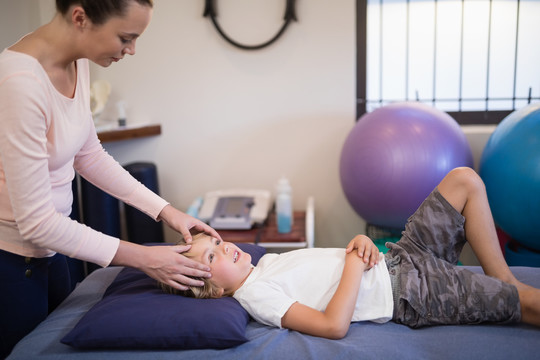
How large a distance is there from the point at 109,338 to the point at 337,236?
1792mm

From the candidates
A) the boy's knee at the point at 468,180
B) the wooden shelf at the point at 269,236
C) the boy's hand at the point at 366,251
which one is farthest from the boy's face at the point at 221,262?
the wooden shelf at the point at 269,236

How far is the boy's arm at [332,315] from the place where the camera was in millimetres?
1316

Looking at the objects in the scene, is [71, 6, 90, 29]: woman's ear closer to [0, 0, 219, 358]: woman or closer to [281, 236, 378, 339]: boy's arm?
[0, 0, 219, 358]: woman

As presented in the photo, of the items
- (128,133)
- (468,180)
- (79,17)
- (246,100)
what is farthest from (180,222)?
(246,100)

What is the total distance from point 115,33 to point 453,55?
2.13m

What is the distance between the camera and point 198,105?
2877 mm

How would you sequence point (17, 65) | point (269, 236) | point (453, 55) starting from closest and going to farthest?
point (17, 65)
point (269, 236)
point (453, 55)

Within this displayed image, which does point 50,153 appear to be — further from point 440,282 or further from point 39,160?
point 440,282

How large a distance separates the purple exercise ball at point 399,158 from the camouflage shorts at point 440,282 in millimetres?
606

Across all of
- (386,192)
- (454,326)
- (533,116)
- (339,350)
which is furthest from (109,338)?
(533,116)

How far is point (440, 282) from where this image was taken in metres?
1.45

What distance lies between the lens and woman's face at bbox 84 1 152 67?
1188 millimetres

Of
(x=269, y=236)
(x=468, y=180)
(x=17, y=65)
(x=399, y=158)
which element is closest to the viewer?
(x=17, y=65)

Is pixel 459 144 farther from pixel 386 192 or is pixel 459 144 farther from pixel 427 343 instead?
pixel 427 343
